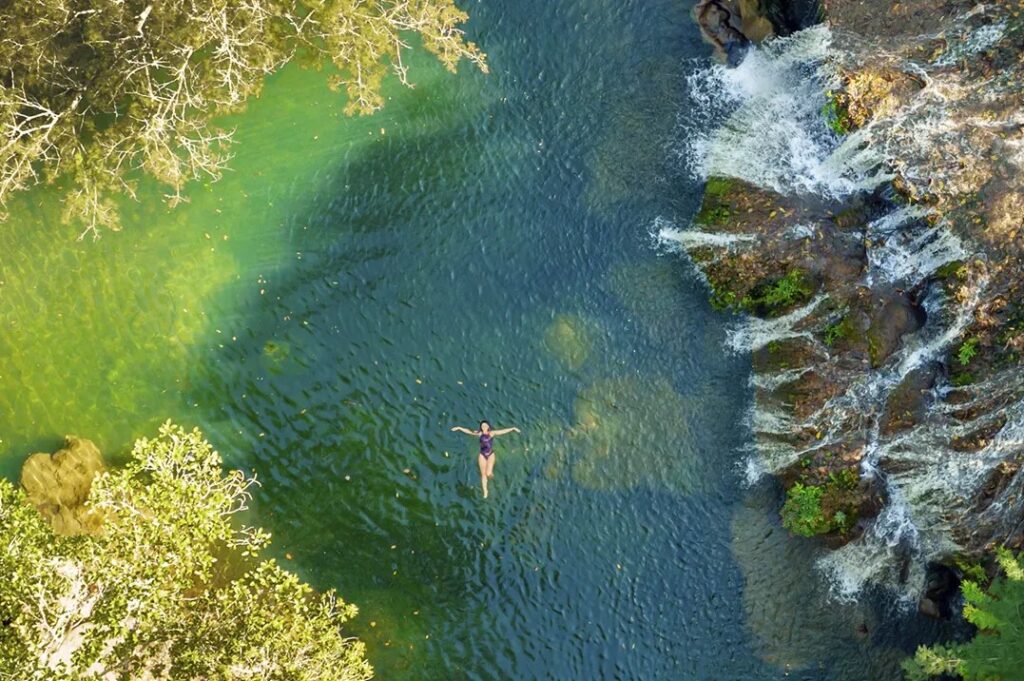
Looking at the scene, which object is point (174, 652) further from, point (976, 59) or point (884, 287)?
point (976, 59)

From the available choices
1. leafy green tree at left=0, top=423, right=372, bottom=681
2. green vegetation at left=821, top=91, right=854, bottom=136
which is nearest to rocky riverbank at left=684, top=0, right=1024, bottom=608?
green vegetation at left=821, top=91, right=854, bottom=136

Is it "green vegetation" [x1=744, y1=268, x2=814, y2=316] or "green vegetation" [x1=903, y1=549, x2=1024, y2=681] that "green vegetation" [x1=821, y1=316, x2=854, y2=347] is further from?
"green vegetation" [x1=903, y1=549, x2=1024, y2=681]

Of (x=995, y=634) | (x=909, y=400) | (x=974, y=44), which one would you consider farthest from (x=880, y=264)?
(x=995, y=634)

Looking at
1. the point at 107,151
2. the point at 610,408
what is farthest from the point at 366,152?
the point at 610,408

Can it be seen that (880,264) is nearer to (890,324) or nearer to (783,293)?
(890,324)

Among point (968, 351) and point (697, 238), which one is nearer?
point (968, 351)

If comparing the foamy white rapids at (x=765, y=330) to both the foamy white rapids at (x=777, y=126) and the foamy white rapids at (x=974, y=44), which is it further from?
the foamy white rapids at (x=974, y=44)

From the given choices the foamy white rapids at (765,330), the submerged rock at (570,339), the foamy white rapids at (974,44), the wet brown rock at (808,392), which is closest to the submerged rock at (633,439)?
the submerged rock at (570,339)
